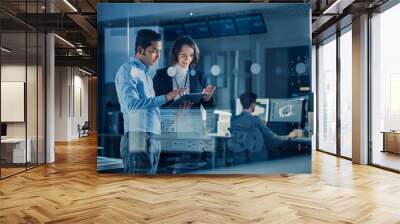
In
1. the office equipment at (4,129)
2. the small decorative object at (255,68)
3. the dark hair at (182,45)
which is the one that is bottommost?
the office equipment at (4,129)

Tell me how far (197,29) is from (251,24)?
95 cm

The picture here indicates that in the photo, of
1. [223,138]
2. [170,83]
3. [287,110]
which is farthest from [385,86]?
[170,83]

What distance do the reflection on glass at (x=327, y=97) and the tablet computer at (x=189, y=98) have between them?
5.11m

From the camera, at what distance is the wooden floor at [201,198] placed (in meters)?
Answer: 3.92

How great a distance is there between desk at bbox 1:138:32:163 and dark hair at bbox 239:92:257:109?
454cm

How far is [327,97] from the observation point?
1060 cm

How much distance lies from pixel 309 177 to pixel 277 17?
2.85 m

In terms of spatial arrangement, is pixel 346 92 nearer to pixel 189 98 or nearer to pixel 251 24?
pixel 251 24

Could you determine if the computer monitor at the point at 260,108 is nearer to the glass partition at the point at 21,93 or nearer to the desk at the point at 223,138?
the desk at the point at 223,138

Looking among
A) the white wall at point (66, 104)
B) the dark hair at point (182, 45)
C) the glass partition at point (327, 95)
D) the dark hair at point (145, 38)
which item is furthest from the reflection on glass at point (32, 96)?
the white wall at point (66, 104)

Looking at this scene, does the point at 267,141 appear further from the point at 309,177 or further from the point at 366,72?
the point at 366,72

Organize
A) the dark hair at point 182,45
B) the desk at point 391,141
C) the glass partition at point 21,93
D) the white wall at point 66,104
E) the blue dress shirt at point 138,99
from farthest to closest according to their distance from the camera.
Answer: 1. the white wall at point 66,104
2. the desk at point 391,141
3. the glass partition at point 21,93
4. the dark hair at point 182,45
5. the blue dress shirt at point 138,99

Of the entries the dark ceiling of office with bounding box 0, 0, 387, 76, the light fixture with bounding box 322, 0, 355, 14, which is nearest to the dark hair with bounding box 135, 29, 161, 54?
the dark ceiling of office with bounding box 0, 0, 387, 76

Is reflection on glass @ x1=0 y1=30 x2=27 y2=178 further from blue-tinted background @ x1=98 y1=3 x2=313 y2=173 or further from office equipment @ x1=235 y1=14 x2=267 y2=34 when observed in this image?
office equipment @ x1=235 y1=14 x2=267 y2=34
